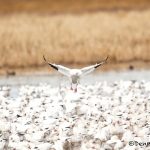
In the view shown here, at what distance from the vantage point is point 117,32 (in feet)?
82.9

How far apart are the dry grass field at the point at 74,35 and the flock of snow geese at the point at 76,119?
509 centimetres

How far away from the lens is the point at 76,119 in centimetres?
1394

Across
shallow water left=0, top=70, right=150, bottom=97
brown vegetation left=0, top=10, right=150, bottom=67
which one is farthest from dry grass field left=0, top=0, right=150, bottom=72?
shallow water left=0, top=70, right=150, bottom=97

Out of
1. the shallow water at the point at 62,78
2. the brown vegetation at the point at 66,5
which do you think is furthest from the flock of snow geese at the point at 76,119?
the brown vegetation at the point at 66,5

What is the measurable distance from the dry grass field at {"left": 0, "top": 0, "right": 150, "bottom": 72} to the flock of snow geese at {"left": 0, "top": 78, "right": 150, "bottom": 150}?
5.09 m

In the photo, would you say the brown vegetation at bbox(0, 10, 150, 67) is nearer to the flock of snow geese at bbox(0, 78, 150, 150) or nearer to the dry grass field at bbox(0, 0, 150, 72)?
the dry grass field at bbox(0, 0, 150, 72)

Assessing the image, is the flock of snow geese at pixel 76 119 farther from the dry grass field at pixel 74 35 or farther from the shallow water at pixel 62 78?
the dry grass field at pixel 74 35

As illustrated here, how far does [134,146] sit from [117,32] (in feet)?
44.1

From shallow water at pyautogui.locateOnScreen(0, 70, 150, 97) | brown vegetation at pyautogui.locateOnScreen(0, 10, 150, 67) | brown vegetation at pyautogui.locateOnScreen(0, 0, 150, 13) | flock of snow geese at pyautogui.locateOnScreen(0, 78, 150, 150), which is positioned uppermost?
brown vegetation at pyautogui.locateOnScreen(0, 0, 150, 13)

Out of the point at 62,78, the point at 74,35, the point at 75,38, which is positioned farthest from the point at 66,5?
the point at 62,78

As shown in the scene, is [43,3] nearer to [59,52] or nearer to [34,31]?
[34,31]

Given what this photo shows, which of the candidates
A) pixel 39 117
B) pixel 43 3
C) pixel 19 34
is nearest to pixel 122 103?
pixel 39 117

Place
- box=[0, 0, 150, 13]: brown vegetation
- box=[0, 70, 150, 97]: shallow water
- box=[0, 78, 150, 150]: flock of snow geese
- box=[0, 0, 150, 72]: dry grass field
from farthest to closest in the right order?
box=[0, 0, 150, 13]: brown vegetation, box=[0, 0, 150, 72]: dry grass field, box=[0, 70, 150, 97]: shallow water, box=[0, 78, 150, 150]: flock of snow geese

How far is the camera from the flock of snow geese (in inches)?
493
